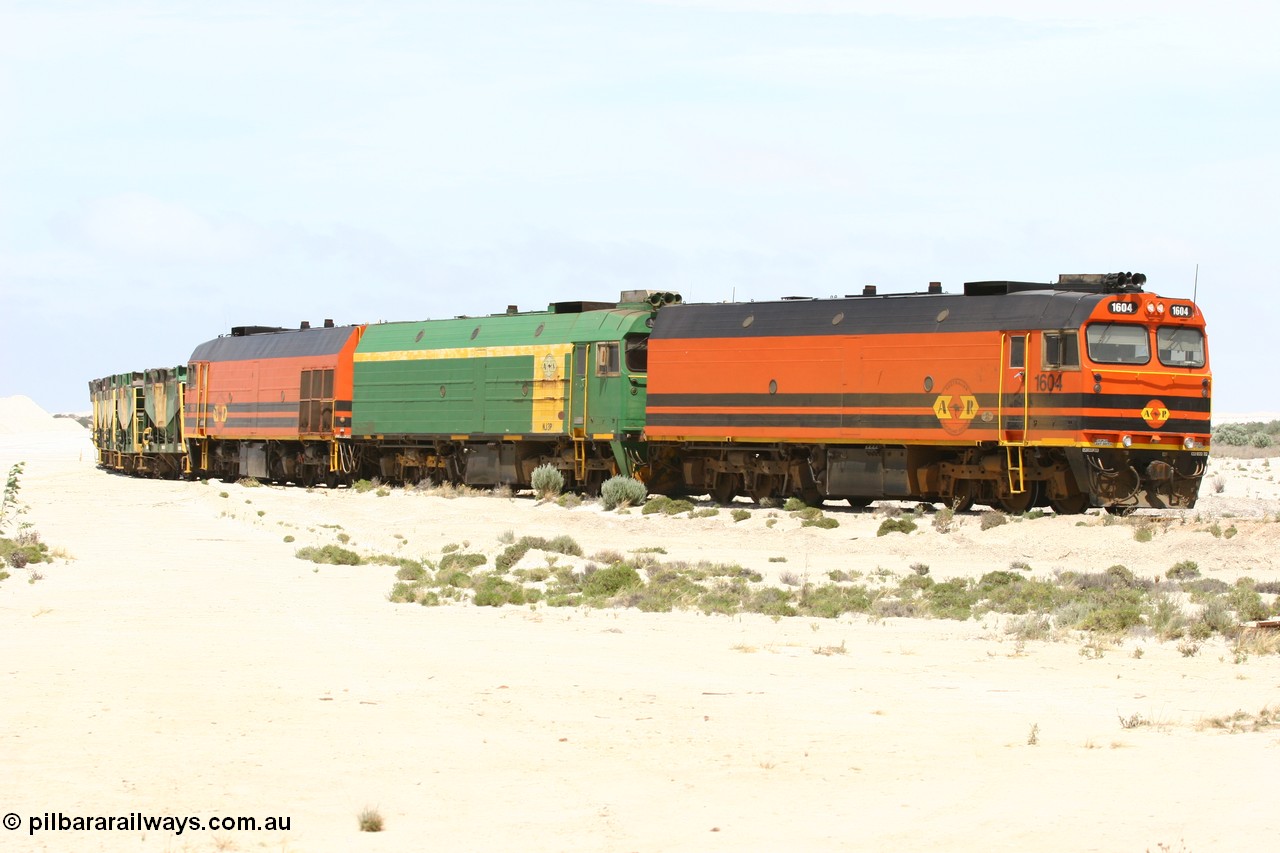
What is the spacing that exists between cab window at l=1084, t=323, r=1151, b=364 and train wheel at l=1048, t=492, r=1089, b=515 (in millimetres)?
2592

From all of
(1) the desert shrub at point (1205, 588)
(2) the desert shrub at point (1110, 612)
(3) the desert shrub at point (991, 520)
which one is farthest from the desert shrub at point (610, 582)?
(3) the desert shrub at point (991, 520)

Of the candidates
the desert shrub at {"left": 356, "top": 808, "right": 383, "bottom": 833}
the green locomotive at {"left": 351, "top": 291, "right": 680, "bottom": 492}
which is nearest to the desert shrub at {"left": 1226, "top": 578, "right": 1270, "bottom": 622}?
the desert shrub at {"left": 356, "top": 808, "right": 383, "bottom": 833}

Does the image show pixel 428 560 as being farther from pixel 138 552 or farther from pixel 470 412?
pixel 470 412

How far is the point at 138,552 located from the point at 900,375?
570 inches

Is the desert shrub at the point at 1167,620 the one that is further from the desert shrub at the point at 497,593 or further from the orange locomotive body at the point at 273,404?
the orange locomotive body at the point at 273,404

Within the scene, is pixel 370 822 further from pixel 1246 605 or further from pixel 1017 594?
pixel 1017 594

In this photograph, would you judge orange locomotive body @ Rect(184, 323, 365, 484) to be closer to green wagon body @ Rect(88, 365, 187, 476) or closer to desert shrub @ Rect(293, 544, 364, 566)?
green wagon body @ Rect(88, 365, 187, 476)

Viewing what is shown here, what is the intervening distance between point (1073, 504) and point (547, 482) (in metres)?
13.4

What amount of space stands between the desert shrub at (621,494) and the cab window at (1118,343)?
429 inches

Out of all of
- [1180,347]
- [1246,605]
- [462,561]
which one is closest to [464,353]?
[462,561]

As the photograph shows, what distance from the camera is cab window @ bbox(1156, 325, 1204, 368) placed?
99.3ft

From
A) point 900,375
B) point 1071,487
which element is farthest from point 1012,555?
point 900,375

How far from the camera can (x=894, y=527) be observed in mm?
29969

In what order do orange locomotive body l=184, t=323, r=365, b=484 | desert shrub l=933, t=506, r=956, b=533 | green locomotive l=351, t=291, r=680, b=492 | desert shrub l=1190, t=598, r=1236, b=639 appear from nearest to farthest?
desert shrub l=1190, t=598, r=1236, b=639, desert shrub l=933, t=506, r=956, b=533, green locomotive l=351, t=291, r=680, b=492, orange locomotive body l=184, t=323, r=365, b=484
